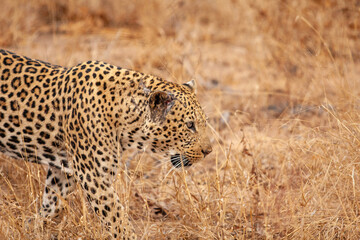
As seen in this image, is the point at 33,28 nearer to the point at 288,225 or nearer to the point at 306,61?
the point at 306,61

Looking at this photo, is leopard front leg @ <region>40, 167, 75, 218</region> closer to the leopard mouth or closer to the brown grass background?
the brown grass background

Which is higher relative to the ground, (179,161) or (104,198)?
(179,161)

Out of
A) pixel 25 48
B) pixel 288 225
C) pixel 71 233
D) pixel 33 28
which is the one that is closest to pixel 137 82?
pixel 71 233

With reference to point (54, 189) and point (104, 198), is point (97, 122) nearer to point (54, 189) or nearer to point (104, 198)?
point (104, 198)

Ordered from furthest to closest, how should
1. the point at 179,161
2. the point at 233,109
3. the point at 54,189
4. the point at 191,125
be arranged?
the point at 233,109 → the point at 54,189 → the point at 179,161 → the point at 191,125

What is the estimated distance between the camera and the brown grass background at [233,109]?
454cm

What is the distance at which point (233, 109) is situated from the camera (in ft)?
25.2

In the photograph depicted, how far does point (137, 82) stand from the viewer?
4.41m

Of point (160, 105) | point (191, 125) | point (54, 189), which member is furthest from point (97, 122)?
point (54, 189)

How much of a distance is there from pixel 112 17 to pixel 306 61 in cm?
429

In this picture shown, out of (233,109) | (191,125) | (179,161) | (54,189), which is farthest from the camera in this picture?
(233,109)

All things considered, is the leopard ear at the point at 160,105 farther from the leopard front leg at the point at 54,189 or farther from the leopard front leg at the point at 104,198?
the leopard front leg at the point at 54,189

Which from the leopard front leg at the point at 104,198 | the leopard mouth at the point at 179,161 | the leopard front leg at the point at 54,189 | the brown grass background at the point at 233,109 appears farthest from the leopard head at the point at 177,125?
the leopard front leg at the point at 54,189

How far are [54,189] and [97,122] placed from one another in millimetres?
974
